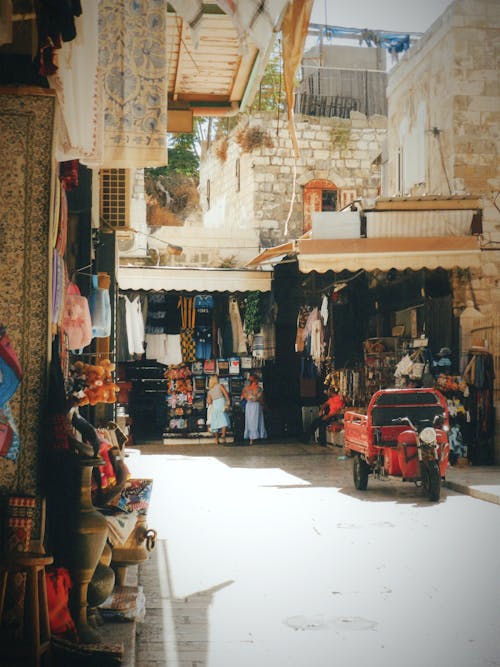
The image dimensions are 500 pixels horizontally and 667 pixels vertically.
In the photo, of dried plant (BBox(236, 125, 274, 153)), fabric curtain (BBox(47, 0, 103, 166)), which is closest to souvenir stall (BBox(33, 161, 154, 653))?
fabric curtain (BBox(47, 0, 103, 166))

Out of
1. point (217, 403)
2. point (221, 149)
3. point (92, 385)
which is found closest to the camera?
point (92, 385)

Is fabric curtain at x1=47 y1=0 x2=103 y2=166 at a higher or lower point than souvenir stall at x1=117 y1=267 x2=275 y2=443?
higher

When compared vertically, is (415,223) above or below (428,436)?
above

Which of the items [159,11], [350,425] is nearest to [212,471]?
[350,425]

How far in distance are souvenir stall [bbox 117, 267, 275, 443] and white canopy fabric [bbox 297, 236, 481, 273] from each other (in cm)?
521

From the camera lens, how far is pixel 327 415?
20219 millimetres

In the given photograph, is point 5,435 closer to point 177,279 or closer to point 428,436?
point 428,436

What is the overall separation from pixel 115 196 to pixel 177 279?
6284mm

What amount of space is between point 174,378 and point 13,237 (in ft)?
56.7

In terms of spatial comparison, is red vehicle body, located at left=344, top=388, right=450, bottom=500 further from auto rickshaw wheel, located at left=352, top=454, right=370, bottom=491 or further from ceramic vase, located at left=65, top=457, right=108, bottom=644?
ceramic vase, located at left=65, top=457, right=108, bottom=644

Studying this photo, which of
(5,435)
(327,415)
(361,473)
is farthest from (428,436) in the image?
(327,415)

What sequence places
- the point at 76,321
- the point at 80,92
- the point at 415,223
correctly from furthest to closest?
the point at 415,223, the point at 76,321, the point at 80,92

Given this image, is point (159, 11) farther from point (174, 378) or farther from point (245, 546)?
point (174, 378)

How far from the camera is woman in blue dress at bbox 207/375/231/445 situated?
21.3m
